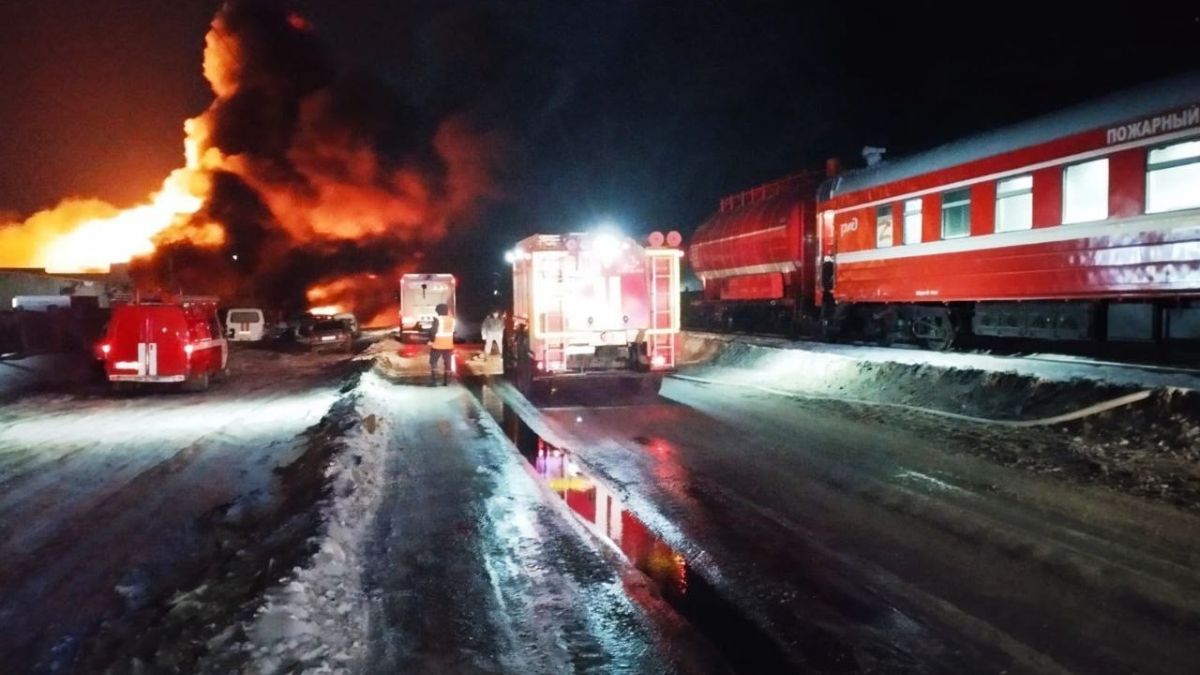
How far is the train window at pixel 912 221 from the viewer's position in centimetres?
1691

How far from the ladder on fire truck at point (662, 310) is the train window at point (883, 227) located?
529 cm

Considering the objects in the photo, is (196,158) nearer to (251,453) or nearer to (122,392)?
(122,392)

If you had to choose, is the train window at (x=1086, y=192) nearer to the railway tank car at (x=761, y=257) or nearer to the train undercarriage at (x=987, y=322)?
the train undercarriage at (x=987, y=322)

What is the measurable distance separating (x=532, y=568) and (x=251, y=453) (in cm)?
614

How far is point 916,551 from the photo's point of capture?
6.50 meters

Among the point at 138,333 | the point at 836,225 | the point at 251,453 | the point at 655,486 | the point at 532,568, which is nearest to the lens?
the point at 532,568

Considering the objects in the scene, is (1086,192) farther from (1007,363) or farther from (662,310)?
(662,310)

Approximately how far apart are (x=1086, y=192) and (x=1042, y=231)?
980mm

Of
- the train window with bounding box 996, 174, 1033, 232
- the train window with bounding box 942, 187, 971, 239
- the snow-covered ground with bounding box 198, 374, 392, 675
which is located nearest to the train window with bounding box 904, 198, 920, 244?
the train window with bounding box 942, 187, 971, 239

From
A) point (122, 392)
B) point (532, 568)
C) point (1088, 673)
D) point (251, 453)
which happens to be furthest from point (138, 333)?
point (1088, 673)

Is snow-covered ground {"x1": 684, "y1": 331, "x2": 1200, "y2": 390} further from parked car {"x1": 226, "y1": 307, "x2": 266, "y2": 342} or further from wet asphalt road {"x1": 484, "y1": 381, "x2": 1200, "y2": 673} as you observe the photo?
parked car {"x1": 226, "y1": 307, "x2": 266, "y2": 342}

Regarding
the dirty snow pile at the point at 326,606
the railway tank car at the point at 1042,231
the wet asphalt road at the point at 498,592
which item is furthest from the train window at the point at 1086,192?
the dirty snow pile at the point at 326,606

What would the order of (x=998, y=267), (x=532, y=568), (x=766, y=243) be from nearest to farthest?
(x=532, y=568) → (x=998, y=267) → (x=766, y=243)

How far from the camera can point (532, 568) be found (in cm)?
618
